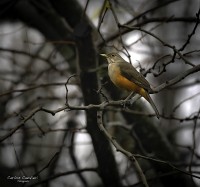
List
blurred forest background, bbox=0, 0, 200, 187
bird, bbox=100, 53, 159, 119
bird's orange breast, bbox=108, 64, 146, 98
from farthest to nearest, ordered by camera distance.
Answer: bird's orange breast, bbox=108, 64, 146, 98 → bird, bbox=100, 53, 159, 119 → blurred forest background, bbox=0, 0, 200, 187

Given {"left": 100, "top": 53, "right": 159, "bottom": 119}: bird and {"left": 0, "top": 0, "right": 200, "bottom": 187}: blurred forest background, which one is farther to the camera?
{"left": 100, "top": 53, "right": 159, "bottom": 119}: bird

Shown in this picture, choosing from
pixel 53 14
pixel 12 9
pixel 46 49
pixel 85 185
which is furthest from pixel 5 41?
pixel 85 185

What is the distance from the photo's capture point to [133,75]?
5449mm

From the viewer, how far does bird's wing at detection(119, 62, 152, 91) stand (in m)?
5.09

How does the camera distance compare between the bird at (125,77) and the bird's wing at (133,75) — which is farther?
the bird at (125,77)

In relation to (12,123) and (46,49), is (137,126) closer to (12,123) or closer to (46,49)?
(12,123)

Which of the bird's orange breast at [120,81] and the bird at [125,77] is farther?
the bird's orange breast at [120,81]

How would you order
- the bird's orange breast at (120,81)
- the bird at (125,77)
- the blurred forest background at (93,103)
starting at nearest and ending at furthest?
the blurred forest background at (93,103), the bird at (125,77), the bird's orange breast at (120,81)

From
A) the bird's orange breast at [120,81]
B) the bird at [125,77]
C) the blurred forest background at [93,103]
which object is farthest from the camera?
the bird's orange breast at [120,81]

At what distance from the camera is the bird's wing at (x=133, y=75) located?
16.7ft

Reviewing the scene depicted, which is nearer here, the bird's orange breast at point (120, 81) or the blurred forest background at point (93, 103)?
the blurred forest background at point (93, 103)

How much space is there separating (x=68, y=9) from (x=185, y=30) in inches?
168

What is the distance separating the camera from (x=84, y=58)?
5.20 metres

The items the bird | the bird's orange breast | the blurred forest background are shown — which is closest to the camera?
the blurred forest background
